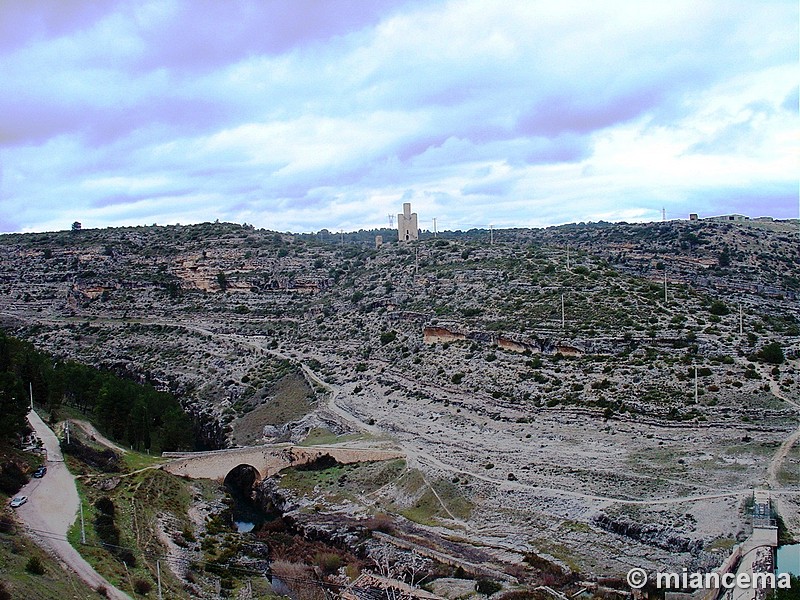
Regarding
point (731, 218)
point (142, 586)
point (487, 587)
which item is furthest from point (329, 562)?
point (731, 218)

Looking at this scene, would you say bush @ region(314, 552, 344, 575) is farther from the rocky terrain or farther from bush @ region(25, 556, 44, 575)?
bush @ region(25, 556, 44, 575)

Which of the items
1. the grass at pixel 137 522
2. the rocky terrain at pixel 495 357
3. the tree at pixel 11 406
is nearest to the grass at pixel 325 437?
the rocky terrain at pixel 495 357

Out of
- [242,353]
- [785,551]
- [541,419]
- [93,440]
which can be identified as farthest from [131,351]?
[785,551]

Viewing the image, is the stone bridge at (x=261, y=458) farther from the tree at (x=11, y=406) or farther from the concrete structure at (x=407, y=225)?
the concrete structure at (x=407, y=225)

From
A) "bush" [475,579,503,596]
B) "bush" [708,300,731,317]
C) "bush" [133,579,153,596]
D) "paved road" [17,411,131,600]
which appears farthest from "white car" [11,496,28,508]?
"bush" [708,300,731,317]

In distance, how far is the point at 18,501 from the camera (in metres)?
30.9

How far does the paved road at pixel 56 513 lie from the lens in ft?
85.9

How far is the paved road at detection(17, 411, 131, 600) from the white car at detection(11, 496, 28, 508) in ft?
0.60

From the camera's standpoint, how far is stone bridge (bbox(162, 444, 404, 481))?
41.9 meters

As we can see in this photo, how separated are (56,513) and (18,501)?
5.37 ft

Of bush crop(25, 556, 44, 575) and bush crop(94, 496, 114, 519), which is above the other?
bush crop(25, 556, 44, 575)

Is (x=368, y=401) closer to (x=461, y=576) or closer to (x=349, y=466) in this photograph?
(x=349, y=466)

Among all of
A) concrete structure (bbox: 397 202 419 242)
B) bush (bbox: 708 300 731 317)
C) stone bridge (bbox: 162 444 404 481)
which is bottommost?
stone bridge (bbox: 162 444 404 481)

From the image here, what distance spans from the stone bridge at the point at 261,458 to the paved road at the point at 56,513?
20.7ft
